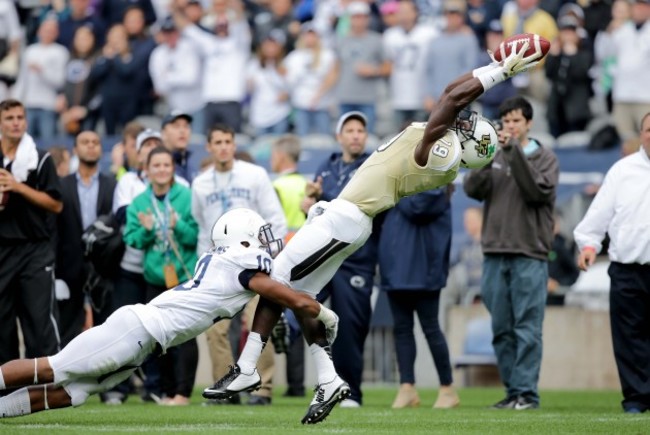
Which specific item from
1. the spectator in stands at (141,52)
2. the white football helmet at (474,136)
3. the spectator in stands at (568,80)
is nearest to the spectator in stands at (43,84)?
the spectator in stands at (141,52)

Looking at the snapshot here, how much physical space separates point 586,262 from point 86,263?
182 inches

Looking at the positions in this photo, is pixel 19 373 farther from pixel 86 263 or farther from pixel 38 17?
pixel 38 17

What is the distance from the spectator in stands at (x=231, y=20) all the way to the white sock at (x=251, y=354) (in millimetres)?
10772

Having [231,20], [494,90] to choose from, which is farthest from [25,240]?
[231,20]

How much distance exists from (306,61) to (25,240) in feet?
29.3

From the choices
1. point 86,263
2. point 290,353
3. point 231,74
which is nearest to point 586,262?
point 290,353

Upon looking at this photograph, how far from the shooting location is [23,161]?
38.4ft

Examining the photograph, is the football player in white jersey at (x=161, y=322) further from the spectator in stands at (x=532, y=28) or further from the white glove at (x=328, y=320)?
the spectator in stands at (x=532, y=28)

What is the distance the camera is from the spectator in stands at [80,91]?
2072 centimetres

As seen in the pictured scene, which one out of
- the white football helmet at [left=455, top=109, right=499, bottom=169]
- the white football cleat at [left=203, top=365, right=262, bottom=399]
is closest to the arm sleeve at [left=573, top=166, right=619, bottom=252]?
the white football helmet at [left=455, top=109, right=499, bottom=169]

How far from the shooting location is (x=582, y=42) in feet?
62.1

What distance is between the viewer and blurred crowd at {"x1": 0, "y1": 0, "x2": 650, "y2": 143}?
18.9 meters

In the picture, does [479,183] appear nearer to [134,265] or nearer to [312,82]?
[134,265]

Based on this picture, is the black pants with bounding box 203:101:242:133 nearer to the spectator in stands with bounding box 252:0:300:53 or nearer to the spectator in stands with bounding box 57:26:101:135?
the spectator in stands with bounding box 252:0:300:53
